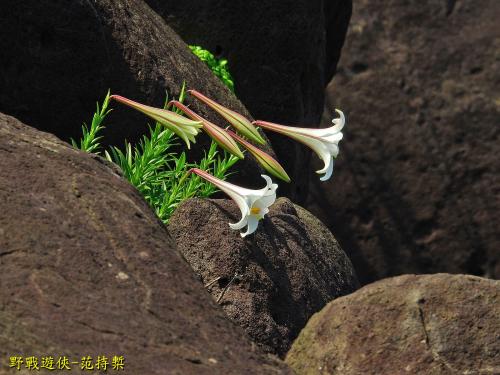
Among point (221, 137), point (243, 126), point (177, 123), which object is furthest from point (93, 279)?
point (243, 126)

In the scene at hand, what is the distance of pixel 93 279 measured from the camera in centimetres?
355

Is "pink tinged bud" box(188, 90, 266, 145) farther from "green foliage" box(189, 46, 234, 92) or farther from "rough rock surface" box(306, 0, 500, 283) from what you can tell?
"rough rock surface" box(306, 0, 500, 283)

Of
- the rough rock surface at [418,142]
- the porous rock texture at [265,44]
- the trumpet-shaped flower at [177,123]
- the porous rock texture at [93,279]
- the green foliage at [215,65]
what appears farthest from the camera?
the rough rock surface at [418,142]

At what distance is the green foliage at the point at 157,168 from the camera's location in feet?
17.8

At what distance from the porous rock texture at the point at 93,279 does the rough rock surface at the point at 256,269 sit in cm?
99

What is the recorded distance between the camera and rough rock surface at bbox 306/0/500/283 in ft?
35.3

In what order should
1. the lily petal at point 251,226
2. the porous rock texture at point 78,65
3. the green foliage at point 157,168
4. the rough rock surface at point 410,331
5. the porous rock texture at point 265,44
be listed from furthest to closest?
the porous rock texture at point 265,44 → the porous rock texture at point 78,65 → the green foliage at point 157,168 → the lily petal at point 251,226 → the rough rock surface at point 410,331

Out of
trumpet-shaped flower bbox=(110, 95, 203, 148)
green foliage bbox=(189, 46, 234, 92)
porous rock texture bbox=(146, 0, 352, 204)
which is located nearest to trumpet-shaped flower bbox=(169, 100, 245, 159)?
trumpet-shaped flower bbox=(110, 95, 203, 148)

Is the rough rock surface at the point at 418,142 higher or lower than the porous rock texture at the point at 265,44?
lower

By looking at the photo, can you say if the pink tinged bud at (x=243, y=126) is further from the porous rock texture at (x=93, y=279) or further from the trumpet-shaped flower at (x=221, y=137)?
the porous rock texture at (x=93, y=279)

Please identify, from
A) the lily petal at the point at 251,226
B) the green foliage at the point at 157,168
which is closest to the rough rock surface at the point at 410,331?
the lily petal at the point at 251,226

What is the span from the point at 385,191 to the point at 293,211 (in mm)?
5227

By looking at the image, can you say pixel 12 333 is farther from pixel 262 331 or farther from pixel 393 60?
pixel 393 60

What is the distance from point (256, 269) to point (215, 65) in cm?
270
